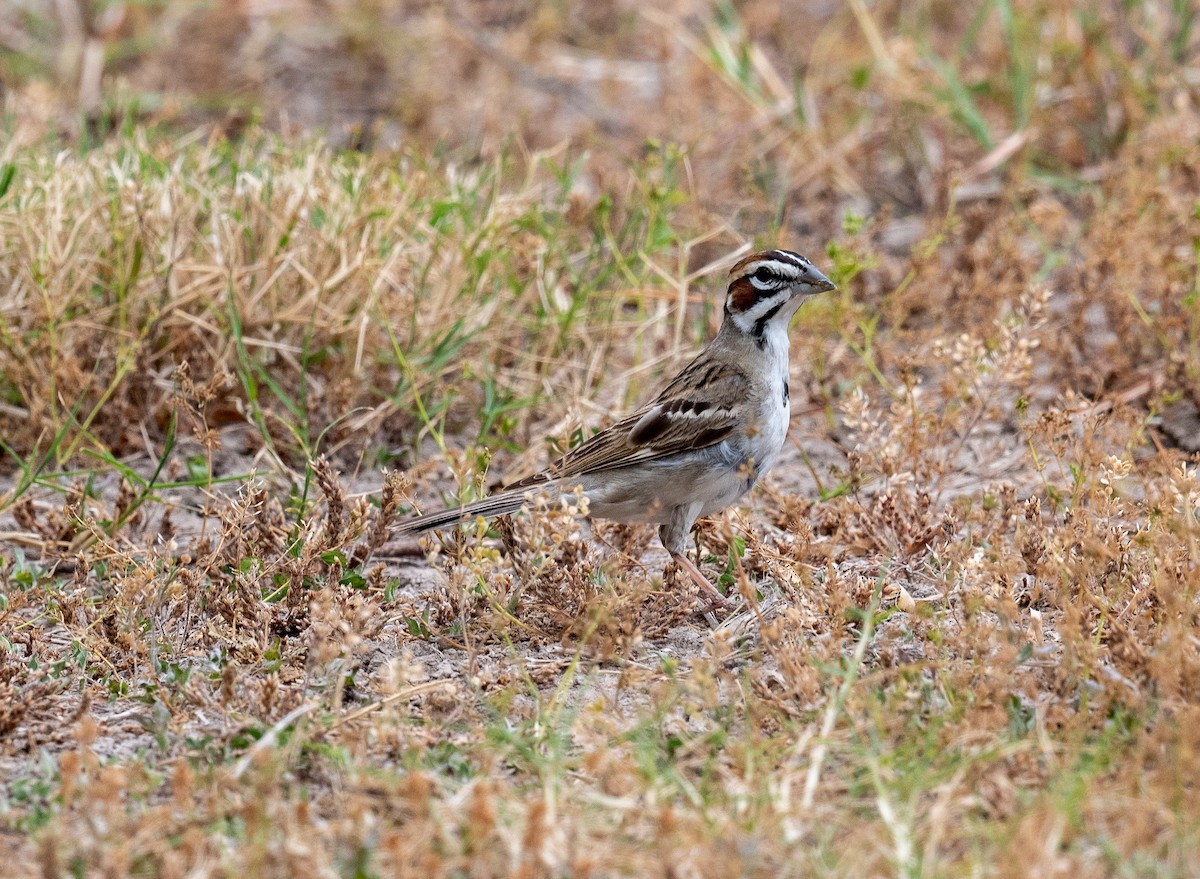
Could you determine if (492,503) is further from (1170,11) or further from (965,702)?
(1170,11)

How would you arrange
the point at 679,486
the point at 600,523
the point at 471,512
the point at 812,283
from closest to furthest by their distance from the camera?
the point at 471,512, the point at 679,486, the point at 812,283, the point at 600,523

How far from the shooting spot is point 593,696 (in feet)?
13.4

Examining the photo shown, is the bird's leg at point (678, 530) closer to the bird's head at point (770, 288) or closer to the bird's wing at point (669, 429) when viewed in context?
the bird's wing at point (669, 429)

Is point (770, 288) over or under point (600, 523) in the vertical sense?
over

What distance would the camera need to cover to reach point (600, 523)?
209 inches

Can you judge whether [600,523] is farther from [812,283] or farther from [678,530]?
[812,283]

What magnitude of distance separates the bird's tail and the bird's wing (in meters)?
0.16

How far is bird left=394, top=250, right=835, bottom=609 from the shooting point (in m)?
4.78

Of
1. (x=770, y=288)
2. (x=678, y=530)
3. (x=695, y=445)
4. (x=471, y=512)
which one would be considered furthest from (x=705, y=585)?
(x=770, y=288)

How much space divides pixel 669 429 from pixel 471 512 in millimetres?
716

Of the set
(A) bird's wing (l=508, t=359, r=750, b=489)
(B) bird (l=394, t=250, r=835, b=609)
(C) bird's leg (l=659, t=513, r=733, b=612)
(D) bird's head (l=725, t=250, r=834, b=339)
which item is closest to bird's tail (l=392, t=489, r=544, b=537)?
(B) bird (l=394, t=250, r=835, b=609)

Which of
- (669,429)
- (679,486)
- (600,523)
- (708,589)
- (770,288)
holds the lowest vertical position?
(600,523)

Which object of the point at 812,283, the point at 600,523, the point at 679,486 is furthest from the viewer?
the point at 600,523

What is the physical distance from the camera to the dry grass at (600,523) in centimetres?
335
